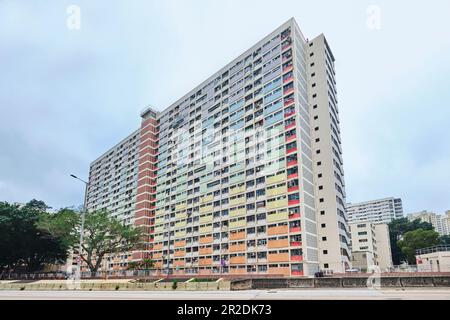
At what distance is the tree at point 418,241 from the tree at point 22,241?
284 feet

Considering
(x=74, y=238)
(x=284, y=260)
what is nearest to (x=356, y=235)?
(x=284, y=260)

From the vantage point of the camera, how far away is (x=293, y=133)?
59969 millimetres

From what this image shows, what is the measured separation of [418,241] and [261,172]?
2060 inches

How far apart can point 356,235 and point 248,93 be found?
6178cm

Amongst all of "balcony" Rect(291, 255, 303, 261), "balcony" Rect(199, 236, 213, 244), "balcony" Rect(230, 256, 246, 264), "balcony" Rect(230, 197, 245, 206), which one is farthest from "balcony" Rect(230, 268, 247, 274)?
"balcony" Rect(230, 197, 245, 206)

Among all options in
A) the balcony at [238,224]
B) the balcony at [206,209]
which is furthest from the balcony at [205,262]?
the balcony at [206,209]

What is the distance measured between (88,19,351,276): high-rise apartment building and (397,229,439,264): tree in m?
35.1

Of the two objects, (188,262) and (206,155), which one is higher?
(206,155)

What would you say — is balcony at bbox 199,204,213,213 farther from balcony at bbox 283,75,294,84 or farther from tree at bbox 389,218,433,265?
tree at bbox 389,218,433,265

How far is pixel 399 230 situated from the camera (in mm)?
107500

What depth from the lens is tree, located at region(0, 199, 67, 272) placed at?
65919mm

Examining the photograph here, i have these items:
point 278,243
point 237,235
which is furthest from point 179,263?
point 278,243

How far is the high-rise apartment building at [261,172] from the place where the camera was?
56844 millimetres
